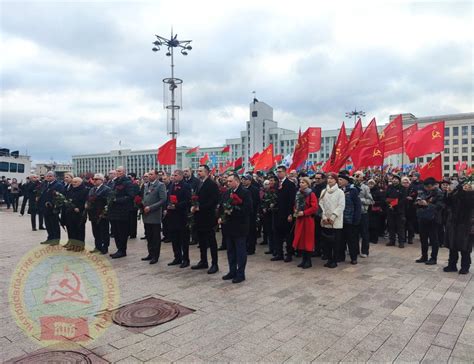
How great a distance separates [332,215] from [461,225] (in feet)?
7.82

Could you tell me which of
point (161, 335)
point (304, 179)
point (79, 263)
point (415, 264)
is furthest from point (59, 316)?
point (415, 264)

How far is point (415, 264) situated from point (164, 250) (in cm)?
609

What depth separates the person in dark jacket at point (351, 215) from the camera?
24.8ft

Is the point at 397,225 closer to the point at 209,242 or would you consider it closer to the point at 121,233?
the point at 209,242

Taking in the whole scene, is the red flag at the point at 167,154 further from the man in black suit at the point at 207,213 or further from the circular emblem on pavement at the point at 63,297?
the man in black suit at the point at 207,213

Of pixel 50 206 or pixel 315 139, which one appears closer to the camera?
pixel 50 206

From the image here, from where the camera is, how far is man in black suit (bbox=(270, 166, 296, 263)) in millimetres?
7797

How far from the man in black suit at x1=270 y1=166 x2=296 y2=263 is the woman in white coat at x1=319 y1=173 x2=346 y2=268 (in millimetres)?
700

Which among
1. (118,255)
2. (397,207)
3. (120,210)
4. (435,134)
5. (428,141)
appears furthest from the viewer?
(428,141)

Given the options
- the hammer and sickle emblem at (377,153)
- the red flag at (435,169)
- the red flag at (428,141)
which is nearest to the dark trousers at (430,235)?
the red flag at (435,169)

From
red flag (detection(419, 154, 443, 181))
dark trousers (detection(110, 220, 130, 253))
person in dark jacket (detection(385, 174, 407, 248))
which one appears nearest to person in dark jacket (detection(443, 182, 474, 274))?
red flag (detection(419, 154, 443, 181))

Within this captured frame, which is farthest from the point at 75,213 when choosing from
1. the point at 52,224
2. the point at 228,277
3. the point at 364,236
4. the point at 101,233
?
the point at 364,236

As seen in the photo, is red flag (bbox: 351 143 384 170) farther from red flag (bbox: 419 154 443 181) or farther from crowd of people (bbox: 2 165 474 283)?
red flag (bbox: 419 154 443 181)

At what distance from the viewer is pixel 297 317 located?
14.9ft
